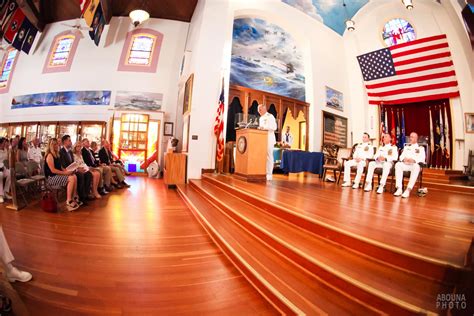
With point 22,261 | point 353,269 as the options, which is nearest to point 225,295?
point 353,269

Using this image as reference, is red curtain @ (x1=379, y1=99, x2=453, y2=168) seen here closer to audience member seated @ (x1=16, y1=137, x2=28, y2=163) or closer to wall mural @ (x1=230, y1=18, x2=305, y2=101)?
wall mural @ (x1=230, y1=18, x2=305, y2=101)

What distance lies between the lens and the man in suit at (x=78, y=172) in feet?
11.8

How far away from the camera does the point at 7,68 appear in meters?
9.77

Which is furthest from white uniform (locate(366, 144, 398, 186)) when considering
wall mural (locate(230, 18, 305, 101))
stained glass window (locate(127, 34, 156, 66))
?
stained glass window (locate(127, 34, 156, 66))

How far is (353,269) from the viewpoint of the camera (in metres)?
1.31

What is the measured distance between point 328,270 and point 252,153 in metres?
3.00

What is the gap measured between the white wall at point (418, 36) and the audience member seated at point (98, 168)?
9.25 meters

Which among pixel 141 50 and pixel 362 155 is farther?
pixel 141 50

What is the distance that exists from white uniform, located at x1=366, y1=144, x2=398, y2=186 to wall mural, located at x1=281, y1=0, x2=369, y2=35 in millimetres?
6584

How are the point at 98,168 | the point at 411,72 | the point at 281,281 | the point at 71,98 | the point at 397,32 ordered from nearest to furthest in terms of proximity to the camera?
the point at 281,281
the point at 98,168
the point at 411,72
the point at 397,32
the point at 71,98

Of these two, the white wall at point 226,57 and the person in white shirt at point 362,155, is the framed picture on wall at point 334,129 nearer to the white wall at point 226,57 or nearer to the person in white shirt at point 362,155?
the white wall at point 226,57

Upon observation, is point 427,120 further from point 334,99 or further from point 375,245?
point 375,245

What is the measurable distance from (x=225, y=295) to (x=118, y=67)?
10.1m

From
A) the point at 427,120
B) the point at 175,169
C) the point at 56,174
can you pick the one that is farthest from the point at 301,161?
the point at 56,174
